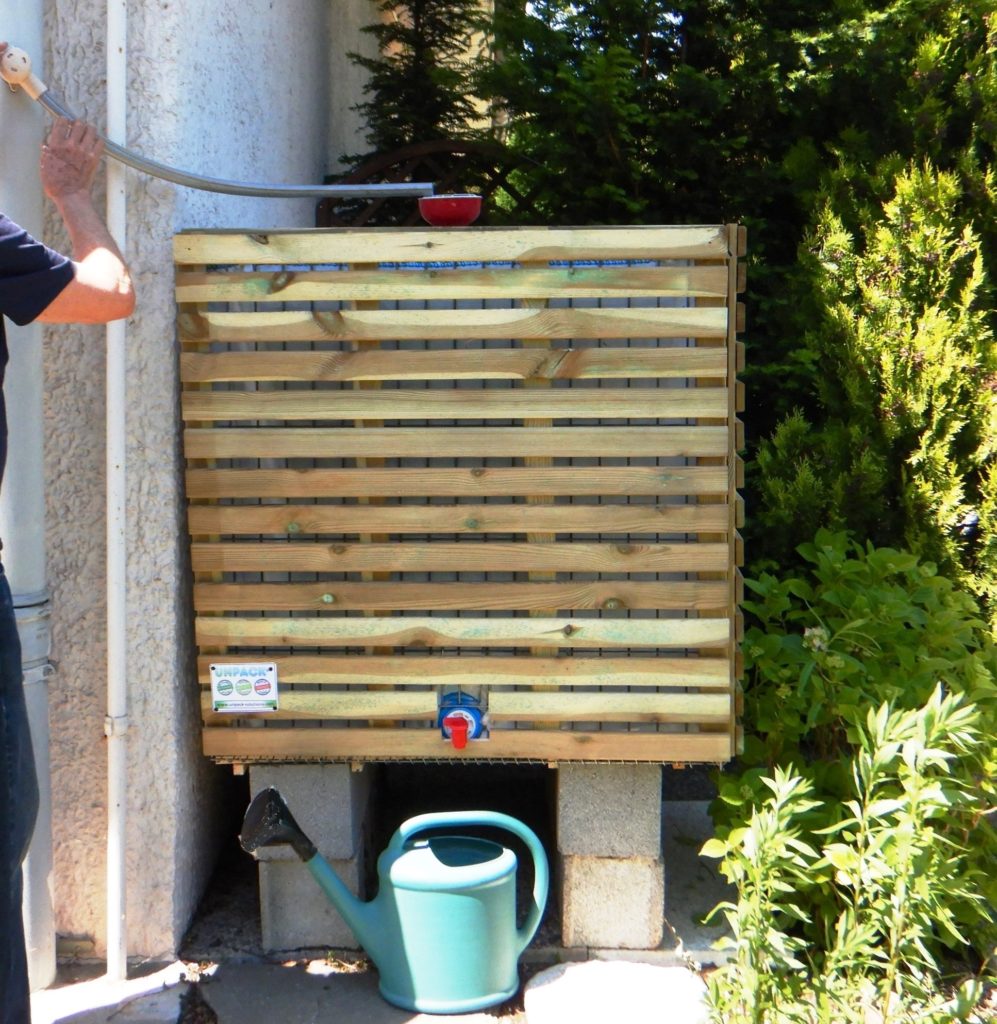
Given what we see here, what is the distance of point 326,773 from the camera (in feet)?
10.3

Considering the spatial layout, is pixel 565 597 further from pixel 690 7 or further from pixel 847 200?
pixel 690 7

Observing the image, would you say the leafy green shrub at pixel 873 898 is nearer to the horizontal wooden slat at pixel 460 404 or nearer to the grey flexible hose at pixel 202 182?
the horizontal wooden slat at pixel 460 404

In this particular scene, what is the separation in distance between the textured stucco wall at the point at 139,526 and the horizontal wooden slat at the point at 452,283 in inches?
7.4

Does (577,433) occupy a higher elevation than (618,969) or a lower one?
higher

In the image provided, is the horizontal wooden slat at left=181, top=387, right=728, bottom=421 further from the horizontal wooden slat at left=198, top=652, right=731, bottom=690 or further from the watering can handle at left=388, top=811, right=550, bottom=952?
the watering can handle at left=388, top=811, right=550, bottom=952

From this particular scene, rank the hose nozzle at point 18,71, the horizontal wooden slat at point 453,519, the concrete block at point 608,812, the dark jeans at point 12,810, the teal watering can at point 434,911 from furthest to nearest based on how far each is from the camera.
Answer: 1. the concrete block at point 608,812
2. the horizontal wooden slat at point 453,519
3. the teal watering can at point 434,911
4. the hose nozzle at point 18,71
5. the dark jeans at point 12,810

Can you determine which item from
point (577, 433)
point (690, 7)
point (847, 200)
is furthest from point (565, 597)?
point (690, 7)

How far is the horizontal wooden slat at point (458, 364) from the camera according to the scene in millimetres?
2896

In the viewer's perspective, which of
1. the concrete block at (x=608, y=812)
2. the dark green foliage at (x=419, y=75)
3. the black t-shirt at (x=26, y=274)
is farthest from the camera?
the dark green foliage at (x=419, y=75)

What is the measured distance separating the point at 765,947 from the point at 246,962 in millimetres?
1525

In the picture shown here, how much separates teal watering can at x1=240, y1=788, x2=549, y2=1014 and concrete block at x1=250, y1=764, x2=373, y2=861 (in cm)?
19

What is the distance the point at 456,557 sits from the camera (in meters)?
2.96

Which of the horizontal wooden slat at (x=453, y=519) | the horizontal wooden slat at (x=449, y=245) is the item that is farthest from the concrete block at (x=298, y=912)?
the horizontal wooden slat at (x=449, y=245)

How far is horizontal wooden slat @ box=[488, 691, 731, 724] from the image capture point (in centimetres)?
299
